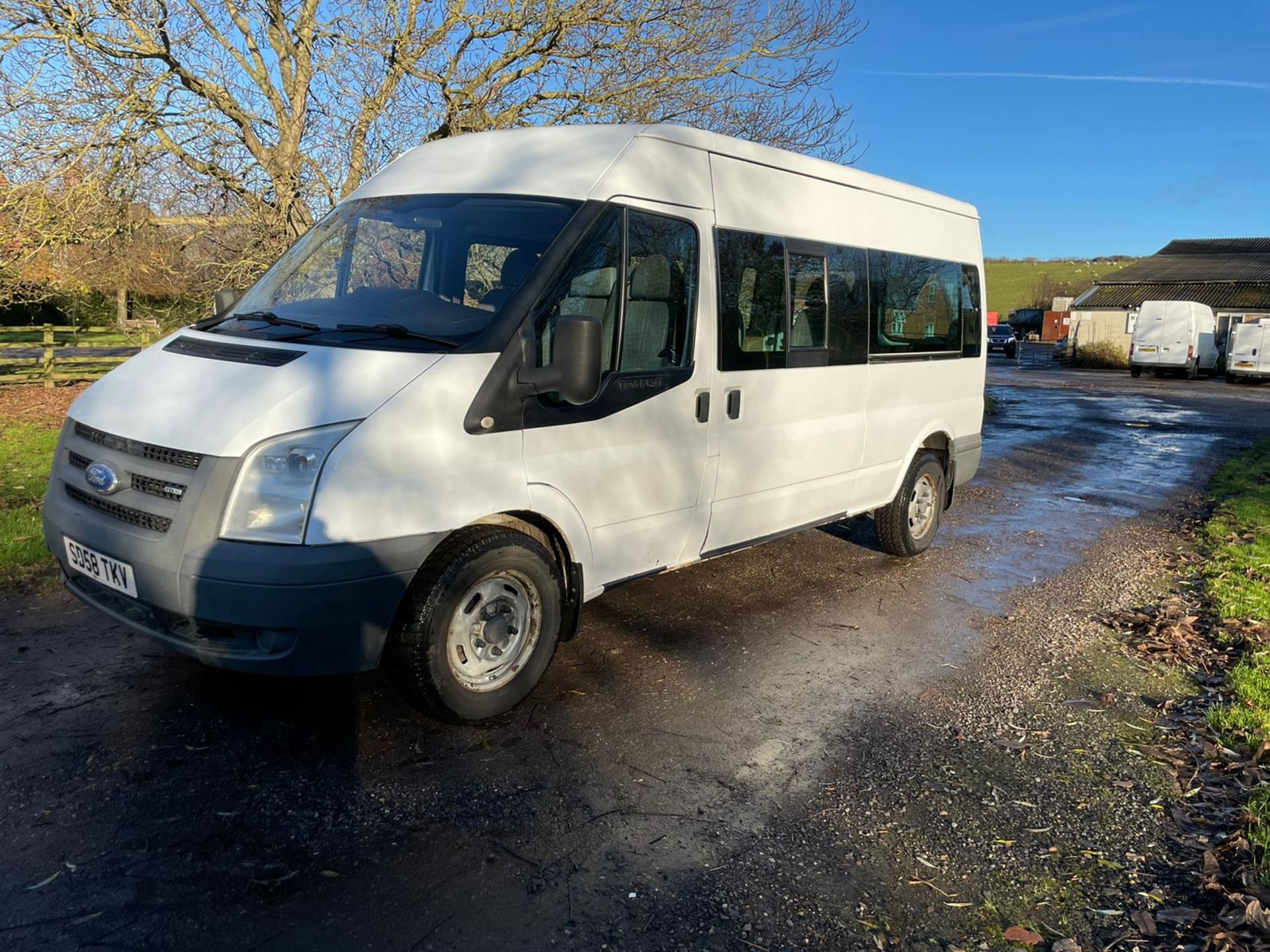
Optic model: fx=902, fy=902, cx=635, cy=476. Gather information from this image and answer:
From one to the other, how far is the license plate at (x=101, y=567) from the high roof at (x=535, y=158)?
234 centimetres

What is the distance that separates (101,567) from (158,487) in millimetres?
493

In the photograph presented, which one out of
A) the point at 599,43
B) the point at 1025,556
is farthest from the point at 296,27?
the point at 1025,556

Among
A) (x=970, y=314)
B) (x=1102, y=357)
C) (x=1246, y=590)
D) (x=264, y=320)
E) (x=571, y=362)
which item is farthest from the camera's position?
(x=1102, y=357)

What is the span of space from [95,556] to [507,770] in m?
1.92

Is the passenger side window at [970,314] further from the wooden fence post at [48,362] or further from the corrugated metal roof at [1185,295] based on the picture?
the corrugated metal roof at [1185,295]

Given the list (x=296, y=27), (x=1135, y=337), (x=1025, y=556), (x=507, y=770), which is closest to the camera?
(x=507, y=770)

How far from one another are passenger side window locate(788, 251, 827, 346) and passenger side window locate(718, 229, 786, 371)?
0.11 metres

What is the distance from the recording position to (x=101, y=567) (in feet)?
12.2

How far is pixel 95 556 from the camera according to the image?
3730 millimetres

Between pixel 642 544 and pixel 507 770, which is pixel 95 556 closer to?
pixel 507 770

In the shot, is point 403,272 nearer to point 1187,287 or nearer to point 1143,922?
point 1143,922

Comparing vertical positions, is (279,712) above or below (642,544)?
below

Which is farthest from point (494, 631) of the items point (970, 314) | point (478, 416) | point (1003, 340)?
point (1003, 340)

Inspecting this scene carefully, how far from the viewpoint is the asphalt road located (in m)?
2.78
